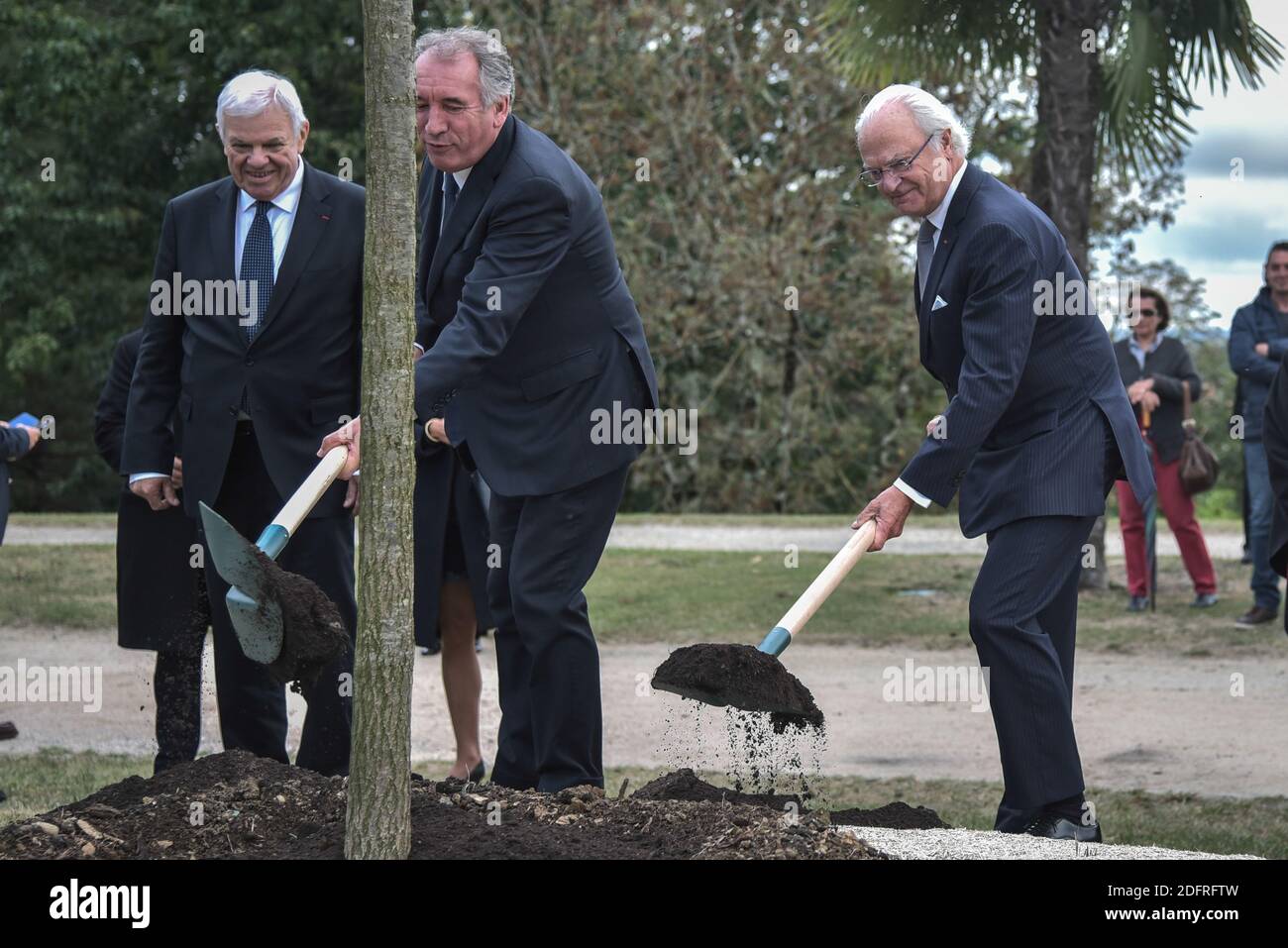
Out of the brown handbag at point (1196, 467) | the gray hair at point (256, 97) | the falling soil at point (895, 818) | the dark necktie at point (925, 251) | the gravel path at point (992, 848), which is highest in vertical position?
the gray hair at point (256, 97)

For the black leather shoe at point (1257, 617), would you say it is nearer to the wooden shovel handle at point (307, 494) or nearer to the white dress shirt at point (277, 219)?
the white dress shirt at point (277, 219)

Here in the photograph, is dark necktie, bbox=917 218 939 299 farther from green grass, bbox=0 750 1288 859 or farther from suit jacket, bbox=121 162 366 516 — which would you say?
green grass, bbox=0 750 1288 859

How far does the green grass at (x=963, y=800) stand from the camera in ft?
17.3

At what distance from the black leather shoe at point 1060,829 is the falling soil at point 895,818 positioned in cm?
26

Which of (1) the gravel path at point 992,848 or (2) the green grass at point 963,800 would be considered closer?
(1) the gravel path at point 992,848

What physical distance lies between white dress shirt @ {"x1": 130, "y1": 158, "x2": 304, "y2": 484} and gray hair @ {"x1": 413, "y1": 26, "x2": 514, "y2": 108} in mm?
779

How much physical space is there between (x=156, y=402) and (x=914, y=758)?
323 cm

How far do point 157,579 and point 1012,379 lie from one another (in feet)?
9.83

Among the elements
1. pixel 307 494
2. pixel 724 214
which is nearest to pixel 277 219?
pixel 307 494

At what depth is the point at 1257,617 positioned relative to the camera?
9.73m

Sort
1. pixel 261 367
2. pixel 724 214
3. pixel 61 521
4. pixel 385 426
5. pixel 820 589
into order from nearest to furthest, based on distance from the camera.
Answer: pixel 385 426, pixel 820 589, pixel 261 367, pixel 61 521, pixel 724 214

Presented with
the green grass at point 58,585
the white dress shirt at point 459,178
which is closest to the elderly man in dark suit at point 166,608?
the white dress shirt at point 459,178

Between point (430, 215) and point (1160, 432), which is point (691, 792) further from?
point (1160, 432)
